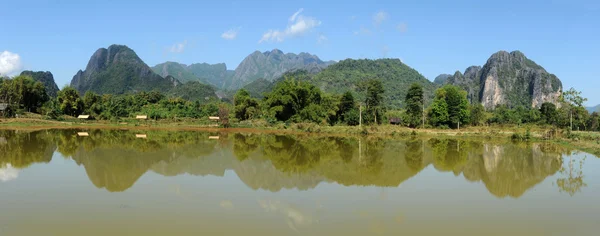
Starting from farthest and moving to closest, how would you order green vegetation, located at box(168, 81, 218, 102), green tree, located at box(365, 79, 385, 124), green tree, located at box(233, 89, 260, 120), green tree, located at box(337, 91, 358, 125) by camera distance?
green vegetation, located at box(168, 81, 218, 102), green tree, located at box(233, 89, 260, 120), green tree, located at box(337, 91, 358, 125), green tree, located at box(365, 79, 385, 124)

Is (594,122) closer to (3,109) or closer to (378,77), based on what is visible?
(3,109)

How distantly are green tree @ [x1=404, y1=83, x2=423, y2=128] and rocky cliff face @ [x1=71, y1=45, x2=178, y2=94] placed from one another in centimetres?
9861

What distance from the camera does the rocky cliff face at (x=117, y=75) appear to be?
132875mm

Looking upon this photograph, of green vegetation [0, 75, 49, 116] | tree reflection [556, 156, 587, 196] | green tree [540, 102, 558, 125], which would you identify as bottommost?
tree reflection [556, 156, 587, 196]

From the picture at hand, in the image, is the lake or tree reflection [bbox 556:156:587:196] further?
tree reflection [bbox 556:156:587:196]

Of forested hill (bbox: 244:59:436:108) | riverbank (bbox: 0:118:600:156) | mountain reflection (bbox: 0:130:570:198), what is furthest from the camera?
forested hill (bbox: 244:59:436:108)

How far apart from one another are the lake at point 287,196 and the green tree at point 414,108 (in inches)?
1052

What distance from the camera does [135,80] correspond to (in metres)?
137

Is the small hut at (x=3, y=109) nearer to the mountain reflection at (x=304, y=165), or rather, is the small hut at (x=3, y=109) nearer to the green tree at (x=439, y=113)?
the mountain reflection at (x=304, y=165)

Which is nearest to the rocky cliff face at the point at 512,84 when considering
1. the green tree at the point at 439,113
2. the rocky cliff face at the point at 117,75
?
the green tree at the point at 439,113

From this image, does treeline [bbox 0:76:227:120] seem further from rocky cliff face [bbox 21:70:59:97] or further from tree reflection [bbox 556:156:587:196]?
rocky cliff face [bbox 21:70:59:97]

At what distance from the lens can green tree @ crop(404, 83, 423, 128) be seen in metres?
44.2

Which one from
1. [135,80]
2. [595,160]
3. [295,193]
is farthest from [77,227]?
[135,80]

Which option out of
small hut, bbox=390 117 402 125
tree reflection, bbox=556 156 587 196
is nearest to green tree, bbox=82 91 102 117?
small hut, bbox=390 117 402 125
